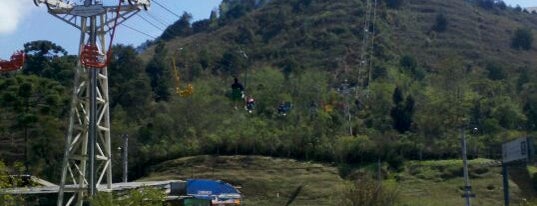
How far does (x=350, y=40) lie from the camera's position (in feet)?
454

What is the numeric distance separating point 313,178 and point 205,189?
22761mm

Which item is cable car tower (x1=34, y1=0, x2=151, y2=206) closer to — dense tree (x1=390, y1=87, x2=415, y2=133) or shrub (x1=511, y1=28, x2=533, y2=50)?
dense tree (x1=390, y1=87, x2=415, y2=133)

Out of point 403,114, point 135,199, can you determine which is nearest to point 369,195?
point 135,199

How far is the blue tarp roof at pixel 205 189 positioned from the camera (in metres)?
51.3

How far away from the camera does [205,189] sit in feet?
171

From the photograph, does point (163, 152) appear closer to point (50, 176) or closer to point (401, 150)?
point (50, 176)

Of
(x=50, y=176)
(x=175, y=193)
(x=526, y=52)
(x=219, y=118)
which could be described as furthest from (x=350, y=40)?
(x=175, y=193)

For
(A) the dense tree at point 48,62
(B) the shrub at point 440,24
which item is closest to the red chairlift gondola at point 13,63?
(A) the dense tree at point 48,62

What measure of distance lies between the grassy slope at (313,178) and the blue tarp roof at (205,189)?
1390 centimetres

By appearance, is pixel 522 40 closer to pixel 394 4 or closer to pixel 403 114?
pixel 394 4

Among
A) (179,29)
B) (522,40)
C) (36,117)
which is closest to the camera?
(36,117)

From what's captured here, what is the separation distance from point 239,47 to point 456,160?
232 feet

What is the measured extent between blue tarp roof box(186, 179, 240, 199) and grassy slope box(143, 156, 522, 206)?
547 inches

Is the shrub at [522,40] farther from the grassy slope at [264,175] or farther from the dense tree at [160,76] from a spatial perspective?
the grassy slope at [264,175]
